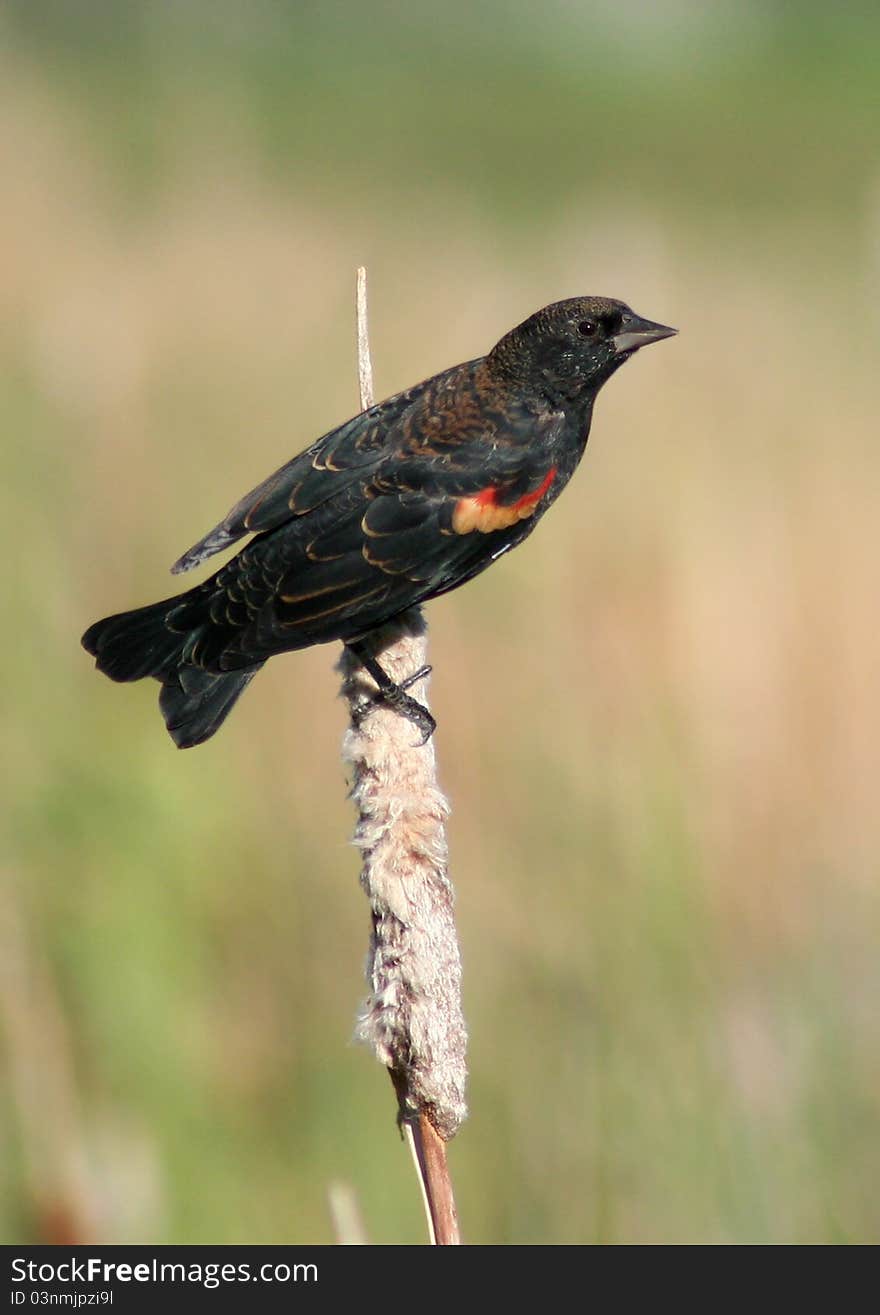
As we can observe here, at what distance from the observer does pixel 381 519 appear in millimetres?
2477

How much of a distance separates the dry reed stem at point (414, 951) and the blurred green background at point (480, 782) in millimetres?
691

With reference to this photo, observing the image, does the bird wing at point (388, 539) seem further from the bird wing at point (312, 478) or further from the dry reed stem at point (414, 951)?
the dry reed stem at point (414, 951)

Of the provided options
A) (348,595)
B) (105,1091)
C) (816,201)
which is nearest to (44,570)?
(348,595)

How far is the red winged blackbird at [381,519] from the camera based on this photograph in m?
2.45

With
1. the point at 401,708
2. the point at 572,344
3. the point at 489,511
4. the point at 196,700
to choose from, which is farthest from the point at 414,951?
the point at 572,344

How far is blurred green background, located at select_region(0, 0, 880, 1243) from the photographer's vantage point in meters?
2.38

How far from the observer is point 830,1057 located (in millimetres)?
2428

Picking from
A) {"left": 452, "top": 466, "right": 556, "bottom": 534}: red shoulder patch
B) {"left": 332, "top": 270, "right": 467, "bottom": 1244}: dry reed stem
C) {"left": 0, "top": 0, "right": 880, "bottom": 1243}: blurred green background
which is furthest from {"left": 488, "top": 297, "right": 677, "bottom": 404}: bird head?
{"left": 332, "top": 270, "right": 467, "bottom": 1244}: dry reed stem

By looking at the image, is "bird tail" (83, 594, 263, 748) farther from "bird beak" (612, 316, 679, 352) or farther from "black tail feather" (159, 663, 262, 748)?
"bird beak" (612, 316, 679, 352)

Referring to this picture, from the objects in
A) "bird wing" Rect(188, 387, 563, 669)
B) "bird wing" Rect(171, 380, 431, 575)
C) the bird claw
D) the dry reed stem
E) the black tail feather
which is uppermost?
"bird wing" Rect(171, 380, 431, 575)

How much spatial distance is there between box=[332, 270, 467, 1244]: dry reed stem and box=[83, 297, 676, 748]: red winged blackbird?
0.37 metres

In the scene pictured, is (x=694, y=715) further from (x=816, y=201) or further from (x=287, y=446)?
(x=816, y=201)

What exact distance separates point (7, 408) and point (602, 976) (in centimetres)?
185

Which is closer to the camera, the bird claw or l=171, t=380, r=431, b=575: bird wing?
the bird claw
